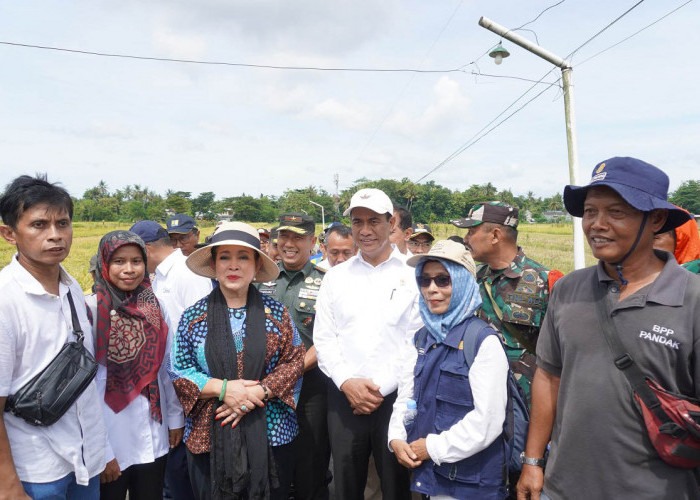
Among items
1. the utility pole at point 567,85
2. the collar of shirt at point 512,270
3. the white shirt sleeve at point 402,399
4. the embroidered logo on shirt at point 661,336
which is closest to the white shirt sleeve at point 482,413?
the white shirt sleeve at point 402,399

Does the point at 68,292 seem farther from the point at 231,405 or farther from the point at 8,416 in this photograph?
the point at 231,405

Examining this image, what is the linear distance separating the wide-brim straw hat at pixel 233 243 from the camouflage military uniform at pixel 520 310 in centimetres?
146

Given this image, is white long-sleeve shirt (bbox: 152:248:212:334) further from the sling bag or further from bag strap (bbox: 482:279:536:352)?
the sling bag

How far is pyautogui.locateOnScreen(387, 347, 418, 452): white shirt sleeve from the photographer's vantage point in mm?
2395

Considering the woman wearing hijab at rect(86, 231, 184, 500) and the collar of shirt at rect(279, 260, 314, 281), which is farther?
the collar of shirt at rect(279, 260, 314, 281)

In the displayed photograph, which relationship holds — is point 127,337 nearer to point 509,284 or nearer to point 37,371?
point 37,371

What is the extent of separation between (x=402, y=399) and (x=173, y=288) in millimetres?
2528

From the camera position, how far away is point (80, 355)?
203cm

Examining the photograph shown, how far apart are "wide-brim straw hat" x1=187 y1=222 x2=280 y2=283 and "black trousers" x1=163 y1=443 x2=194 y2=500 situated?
117cm

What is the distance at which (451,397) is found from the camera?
217 centimetres

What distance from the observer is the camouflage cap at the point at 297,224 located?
3.97m

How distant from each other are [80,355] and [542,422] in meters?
2.19

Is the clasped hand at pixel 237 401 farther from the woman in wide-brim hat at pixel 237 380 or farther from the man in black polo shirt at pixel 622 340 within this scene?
the man in black polo shirt at pixel 622 340

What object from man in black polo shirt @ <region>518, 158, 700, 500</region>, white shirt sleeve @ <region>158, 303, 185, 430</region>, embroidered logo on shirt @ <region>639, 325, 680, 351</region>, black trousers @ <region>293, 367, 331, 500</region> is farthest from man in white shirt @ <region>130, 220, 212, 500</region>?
embroidered logo on shirt @ <region>639, 325, 680, 351</region>
